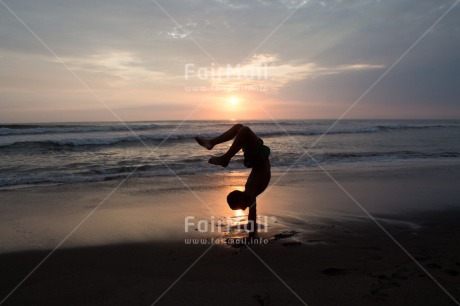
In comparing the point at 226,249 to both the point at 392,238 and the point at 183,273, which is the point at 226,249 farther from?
the point at 392,238

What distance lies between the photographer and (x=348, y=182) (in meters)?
9.18

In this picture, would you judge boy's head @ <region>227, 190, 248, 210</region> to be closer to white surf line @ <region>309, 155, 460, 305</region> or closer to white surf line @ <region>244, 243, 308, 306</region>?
white surf line @ <region>244, 243, 308, 306</region>

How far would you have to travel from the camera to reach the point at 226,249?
4.27 m

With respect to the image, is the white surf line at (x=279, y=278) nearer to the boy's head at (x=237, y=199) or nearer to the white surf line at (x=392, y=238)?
the boy's head at (x=237, y=199)

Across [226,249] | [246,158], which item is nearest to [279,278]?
[226,249]

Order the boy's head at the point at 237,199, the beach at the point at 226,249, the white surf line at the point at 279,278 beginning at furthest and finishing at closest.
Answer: the boy's head at the point at 237,199 → the beach at the point at 226,249 → the white surf line at the point at 279,278

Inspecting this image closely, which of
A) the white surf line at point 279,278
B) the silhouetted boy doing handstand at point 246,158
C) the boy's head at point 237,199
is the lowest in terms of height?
the white surf line at point 279,278

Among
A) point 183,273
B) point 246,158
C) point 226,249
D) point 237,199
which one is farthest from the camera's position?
point 246,158

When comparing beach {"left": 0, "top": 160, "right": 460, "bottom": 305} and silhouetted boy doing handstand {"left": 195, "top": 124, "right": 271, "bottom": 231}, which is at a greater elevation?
silhouetted boy doing handstand {"left": 195, "top": 124, "right": 271, "bottom": 231}

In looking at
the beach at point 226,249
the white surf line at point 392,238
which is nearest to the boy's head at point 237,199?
the beach at point 226,249

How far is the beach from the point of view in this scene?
3.24 metres

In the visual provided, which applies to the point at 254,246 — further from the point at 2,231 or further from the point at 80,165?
the point at 80,165

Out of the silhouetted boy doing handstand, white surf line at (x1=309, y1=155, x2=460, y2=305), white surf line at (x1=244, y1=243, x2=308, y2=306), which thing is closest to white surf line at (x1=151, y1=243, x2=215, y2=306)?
white surf line at (x1=244, y1=243, x2=308, y2=306)

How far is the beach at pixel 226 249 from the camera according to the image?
3238 mm
